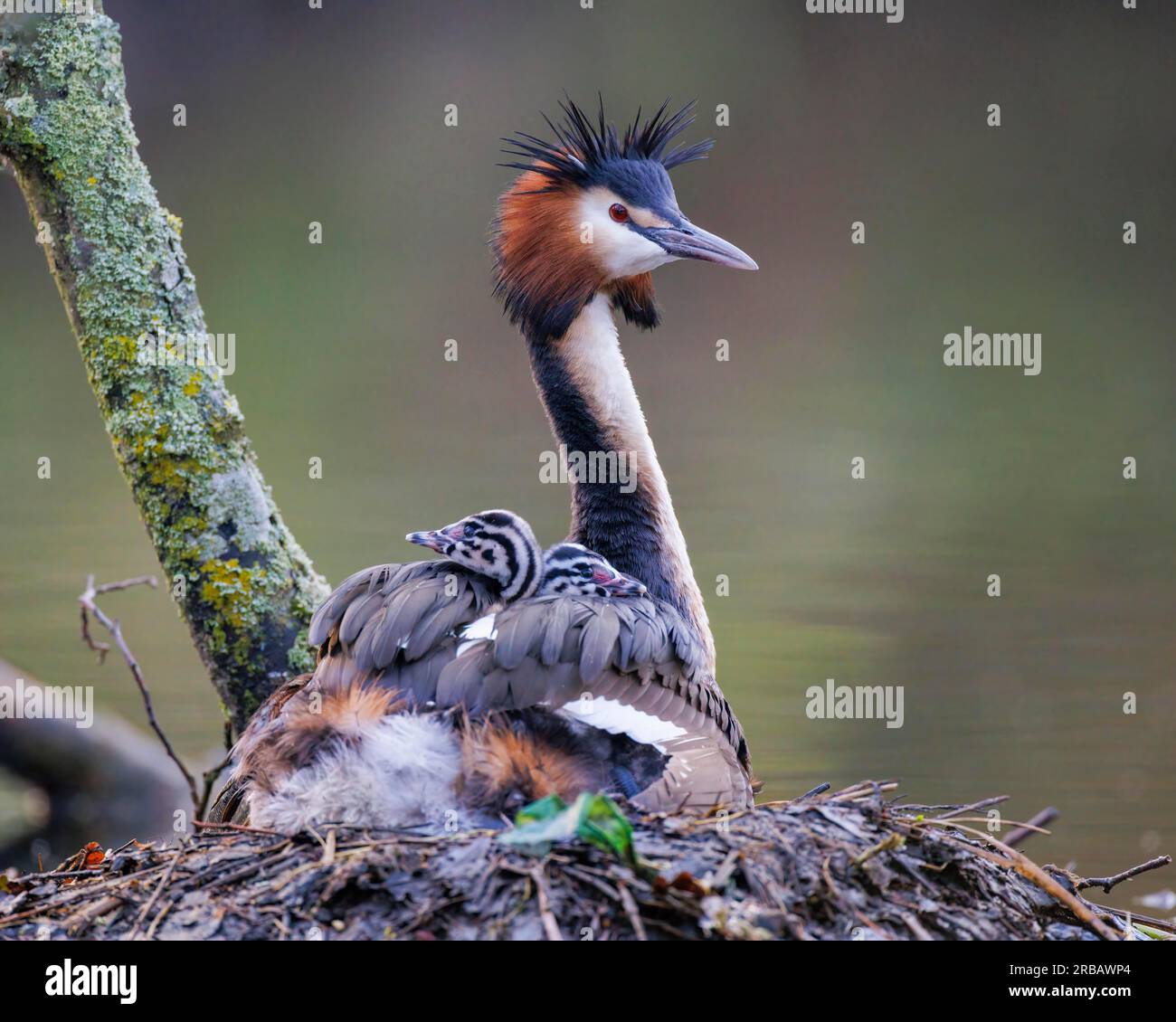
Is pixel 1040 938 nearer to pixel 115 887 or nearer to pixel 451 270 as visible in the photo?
pixel 115 887

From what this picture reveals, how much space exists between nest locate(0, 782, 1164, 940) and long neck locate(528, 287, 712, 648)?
1290mm

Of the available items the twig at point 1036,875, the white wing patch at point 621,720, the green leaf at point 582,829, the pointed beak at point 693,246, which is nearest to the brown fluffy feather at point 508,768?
the white wing patch at point 621,720

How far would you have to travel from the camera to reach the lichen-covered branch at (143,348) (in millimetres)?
4293

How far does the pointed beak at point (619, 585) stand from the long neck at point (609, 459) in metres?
0.53

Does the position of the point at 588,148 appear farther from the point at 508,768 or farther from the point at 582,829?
the point at 582,829

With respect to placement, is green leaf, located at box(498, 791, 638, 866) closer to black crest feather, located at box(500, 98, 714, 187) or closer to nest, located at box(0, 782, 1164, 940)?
nest, located at box(0, 782, 1164, 940)

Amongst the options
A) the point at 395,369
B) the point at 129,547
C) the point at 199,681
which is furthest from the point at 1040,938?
the point at 395,369

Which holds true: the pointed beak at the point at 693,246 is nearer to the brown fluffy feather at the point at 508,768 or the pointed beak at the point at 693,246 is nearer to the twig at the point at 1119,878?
the brown fluffy feather at the point at 508,768

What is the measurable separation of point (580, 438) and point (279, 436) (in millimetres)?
6769

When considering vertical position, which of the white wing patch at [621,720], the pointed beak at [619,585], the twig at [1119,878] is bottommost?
the twig at [1119,878]

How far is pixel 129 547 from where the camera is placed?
910cm

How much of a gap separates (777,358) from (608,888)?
34.6 ft

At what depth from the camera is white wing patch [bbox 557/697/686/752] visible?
3.43m
